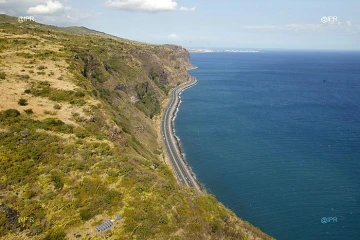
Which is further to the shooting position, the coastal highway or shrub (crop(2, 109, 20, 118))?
the coastal highway

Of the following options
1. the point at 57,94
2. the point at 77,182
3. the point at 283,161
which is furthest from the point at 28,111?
the point at 283,161

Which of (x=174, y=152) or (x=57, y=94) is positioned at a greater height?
(x=57, y=94)

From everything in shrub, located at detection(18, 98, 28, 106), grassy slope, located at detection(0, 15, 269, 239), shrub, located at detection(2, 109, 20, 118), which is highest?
shrub, located at detection(18, 98, 28, 106)

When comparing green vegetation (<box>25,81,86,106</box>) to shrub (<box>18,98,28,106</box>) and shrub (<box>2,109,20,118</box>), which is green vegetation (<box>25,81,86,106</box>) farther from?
shrub (<box>2,109,20,118</box>)

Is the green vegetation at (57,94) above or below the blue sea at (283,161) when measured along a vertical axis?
above

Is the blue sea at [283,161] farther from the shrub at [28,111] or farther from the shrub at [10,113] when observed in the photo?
the shrub at [10,113]

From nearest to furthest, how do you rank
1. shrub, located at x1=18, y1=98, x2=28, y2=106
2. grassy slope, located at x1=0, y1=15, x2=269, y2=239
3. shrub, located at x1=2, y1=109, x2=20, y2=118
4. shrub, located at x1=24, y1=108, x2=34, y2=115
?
grassy slope, located at x1=0, y1=15, x2=269, y2=239
shrub, located at x1=2, y1=109, x2=20, y2=118
shrub, located at x1=24, y1=108, x2=34, y2=115
shrub, located at x1=18, y1=98, x2=28, y2=106

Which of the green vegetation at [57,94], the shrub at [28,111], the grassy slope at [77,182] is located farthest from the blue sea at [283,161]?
the shrub at [28,111]

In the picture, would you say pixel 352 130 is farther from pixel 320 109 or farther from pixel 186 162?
pixel 186 162

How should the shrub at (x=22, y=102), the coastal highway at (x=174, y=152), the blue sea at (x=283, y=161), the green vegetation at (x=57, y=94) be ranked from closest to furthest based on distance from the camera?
the shrub at (x=22, y=102), the green vegetation at (x=57, y=94), the blue sea at (x=283, y=161), the coastal highway at (x=174, y=152)

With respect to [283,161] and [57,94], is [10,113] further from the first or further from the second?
[283,161]

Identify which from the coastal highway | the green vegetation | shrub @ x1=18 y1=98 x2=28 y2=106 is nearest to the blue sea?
the coastal highway

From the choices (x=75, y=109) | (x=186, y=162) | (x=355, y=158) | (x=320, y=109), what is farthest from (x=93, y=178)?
(x=320, y=109)
